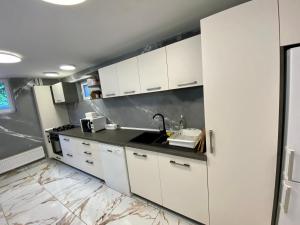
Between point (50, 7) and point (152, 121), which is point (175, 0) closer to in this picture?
point (50, 7)

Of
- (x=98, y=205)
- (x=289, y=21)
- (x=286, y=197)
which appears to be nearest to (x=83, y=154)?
(x=98, y=205)

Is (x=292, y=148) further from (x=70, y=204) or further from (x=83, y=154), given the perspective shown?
(x=83, y=154)

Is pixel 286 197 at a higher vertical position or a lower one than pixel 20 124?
lower

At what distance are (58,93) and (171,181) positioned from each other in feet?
11.1

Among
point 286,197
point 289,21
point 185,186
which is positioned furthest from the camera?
point 185,186

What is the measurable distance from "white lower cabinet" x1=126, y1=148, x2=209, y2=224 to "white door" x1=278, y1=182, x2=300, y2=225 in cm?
53

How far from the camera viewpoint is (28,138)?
3477 mm

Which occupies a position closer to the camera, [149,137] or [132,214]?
[132,214]

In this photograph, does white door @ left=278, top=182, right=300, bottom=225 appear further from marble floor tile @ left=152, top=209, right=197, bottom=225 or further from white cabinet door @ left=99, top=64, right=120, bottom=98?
white cabinet door @ left=99, top=64, right=120, bottom=98

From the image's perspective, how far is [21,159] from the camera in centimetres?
333

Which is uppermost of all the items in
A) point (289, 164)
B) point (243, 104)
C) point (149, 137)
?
point (243, 104)

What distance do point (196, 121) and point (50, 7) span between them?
185 cm

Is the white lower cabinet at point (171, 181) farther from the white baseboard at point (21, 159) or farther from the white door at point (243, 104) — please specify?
the white baseboard at point (21, 159)

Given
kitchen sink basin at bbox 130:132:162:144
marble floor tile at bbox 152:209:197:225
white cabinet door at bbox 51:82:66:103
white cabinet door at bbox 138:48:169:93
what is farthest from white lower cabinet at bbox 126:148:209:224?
white cabinet door at bbox 51:82:66:103
